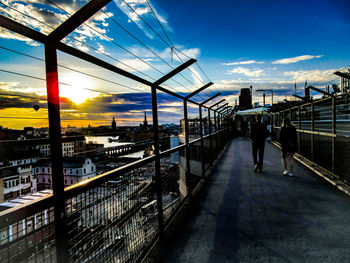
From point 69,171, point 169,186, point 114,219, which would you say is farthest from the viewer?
point 169,186

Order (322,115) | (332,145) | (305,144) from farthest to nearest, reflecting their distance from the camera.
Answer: (305,144), (322,115), (332,145)

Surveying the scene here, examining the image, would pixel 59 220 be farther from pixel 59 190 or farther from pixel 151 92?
pixel 151 92

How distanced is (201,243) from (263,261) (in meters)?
0.75

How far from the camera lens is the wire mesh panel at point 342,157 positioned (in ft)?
16.0

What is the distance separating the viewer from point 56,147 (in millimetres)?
1416

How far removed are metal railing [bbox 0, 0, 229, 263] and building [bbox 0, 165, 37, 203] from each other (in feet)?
0.29

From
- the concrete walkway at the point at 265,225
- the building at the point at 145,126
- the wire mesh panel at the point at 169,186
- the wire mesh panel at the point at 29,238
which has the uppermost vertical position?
the building at the point at 145,126

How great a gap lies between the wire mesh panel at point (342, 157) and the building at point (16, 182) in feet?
18.7

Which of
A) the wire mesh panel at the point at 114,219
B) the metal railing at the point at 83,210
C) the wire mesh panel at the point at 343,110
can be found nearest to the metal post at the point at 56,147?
the metal railing at the point at 83,210

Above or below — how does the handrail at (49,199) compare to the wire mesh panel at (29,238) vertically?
above

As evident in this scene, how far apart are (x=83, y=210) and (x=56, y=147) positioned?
1.89 feet

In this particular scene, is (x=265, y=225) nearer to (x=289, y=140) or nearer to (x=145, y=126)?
(x=145, y=126)

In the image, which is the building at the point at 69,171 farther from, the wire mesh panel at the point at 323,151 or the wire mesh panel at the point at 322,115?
the wire mesh panel at the point at 323,151

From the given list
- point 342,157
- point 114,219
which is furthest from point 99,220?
point 342,157
